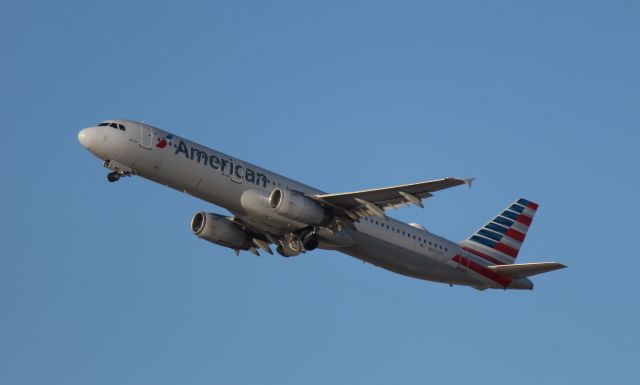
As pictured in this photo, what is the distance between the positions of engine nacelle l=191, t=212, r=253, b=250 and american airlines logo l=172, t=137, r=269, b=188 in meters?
5.81

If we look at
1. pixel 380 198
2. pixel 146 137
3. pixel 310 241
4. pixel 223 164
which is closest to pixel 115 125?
pixel 146 137

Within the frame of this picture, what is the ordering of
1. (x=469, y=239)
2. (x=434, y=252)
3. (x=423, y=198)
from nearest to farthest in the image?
(x=423, y=198), (x=434, y=252), (x=469, y=239)

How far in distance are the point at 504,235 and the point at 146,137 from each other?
23372 millimetres

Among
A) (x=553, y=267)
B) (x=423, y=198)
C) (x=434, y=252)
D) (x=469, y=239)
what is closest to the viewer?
(x=423, y=198)

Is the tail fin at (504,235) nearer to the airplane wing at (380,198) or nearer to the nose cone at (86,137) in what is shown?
the airplane wing at (380,198)

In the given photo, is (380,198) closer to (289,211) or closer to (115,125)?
(289,211)

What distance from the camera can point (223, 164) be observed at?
53.4 m

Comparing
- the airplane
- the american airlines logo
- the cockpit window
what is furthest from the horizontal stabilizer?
the cockpit window

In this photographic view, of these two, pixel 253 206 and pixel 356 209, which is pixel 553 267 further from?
pixel 253 206

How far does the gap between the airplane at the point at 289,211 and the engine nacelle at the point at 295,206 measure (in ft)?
0.16

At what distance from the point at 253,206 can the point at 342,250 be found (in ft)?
21.1

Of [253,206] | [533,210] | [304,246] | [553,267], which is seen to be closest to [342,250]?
[304,246]

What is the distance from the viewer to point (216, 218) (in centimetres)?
5909

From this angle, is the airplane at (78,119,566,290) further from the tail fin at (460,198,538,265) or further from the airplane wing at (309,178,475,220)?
the tail fin at (460,198,538,265)
